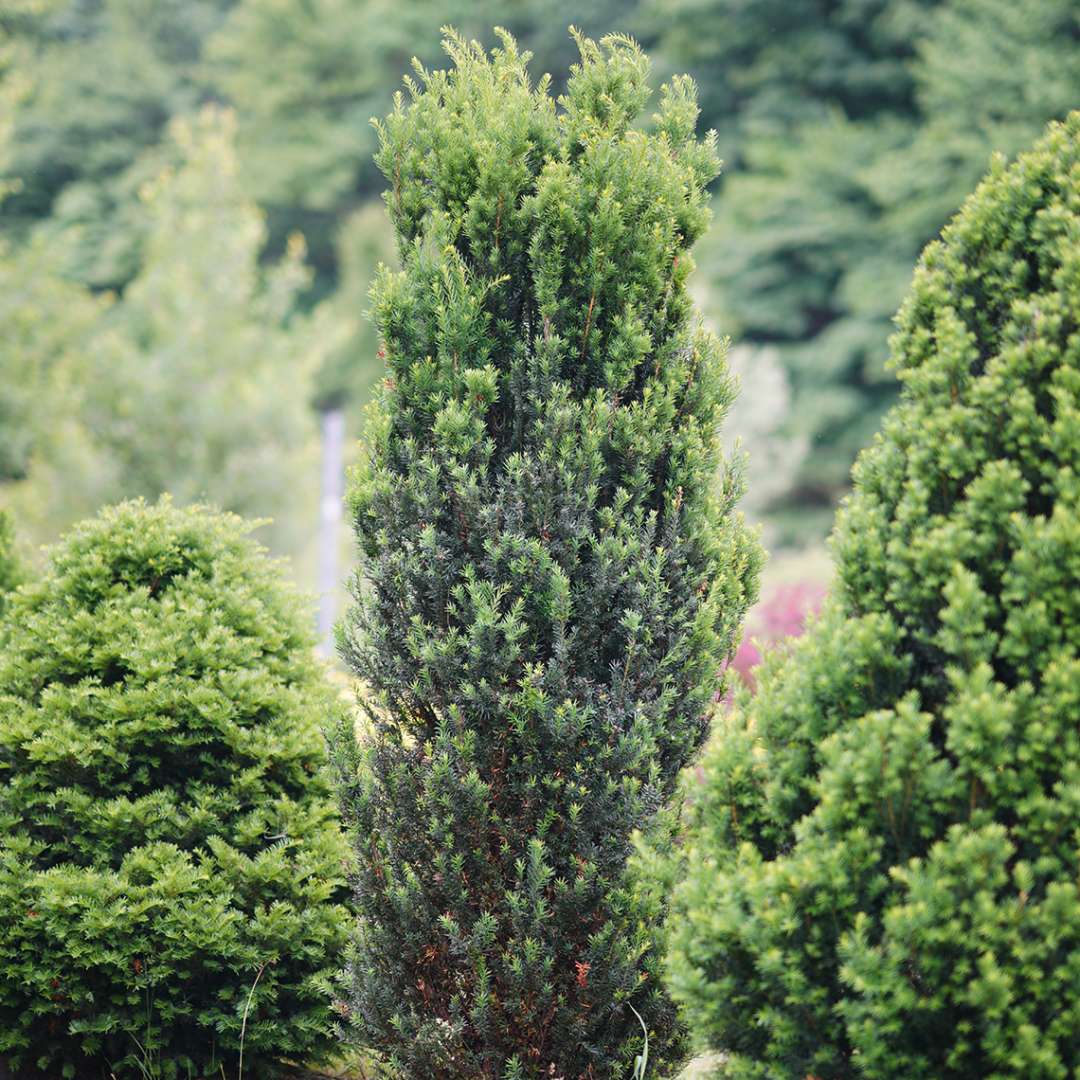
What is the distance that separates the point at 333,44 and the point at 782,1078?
3422cm

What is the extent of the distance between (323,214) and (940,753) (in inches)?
1325

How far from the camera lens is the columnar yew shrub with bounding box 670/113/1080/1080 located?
2.24m

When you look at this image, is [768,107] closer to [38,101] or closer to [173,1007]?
[38,101]

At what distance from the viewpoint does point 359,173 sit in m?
32.6

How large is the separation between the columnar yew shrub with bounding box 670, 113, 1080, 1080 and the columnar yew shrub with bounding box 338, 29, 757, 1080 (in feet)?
2.25

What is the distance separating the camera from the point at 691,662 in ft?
11.3

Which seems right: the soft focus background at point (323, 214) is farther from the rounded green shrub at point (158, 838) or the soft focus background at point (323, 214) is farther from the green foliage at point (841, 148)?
the rounded green shrub at point (158, 838)

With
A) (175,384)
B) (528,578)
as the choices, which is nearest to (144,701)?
(528,578)

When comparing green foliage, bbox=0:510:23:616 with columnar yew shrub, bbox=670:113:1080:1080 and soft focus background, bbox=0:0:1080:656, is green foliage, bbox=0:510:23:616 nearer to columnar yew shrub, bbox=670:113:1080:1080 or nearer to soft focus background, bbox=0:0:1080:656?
columnar yew shrub, bbox=670:113:1080:1080

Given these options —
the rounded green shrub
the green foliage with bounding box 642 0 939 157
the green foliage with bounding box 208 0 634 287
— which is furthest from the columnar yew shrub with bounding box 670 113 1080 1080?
the green foliage with bounding box 208 0 634 287

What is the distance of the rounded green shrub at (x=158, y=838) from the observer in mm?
3805

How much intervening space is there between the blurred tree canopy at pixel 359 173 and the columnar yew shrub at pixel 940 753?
589 inches

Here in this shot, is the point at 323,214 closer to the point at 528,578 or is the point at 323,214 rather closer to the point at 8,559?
the point at 8,559

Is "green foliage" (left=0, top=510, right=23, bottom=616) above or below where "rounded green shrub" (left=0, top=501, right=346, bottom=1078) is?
above
